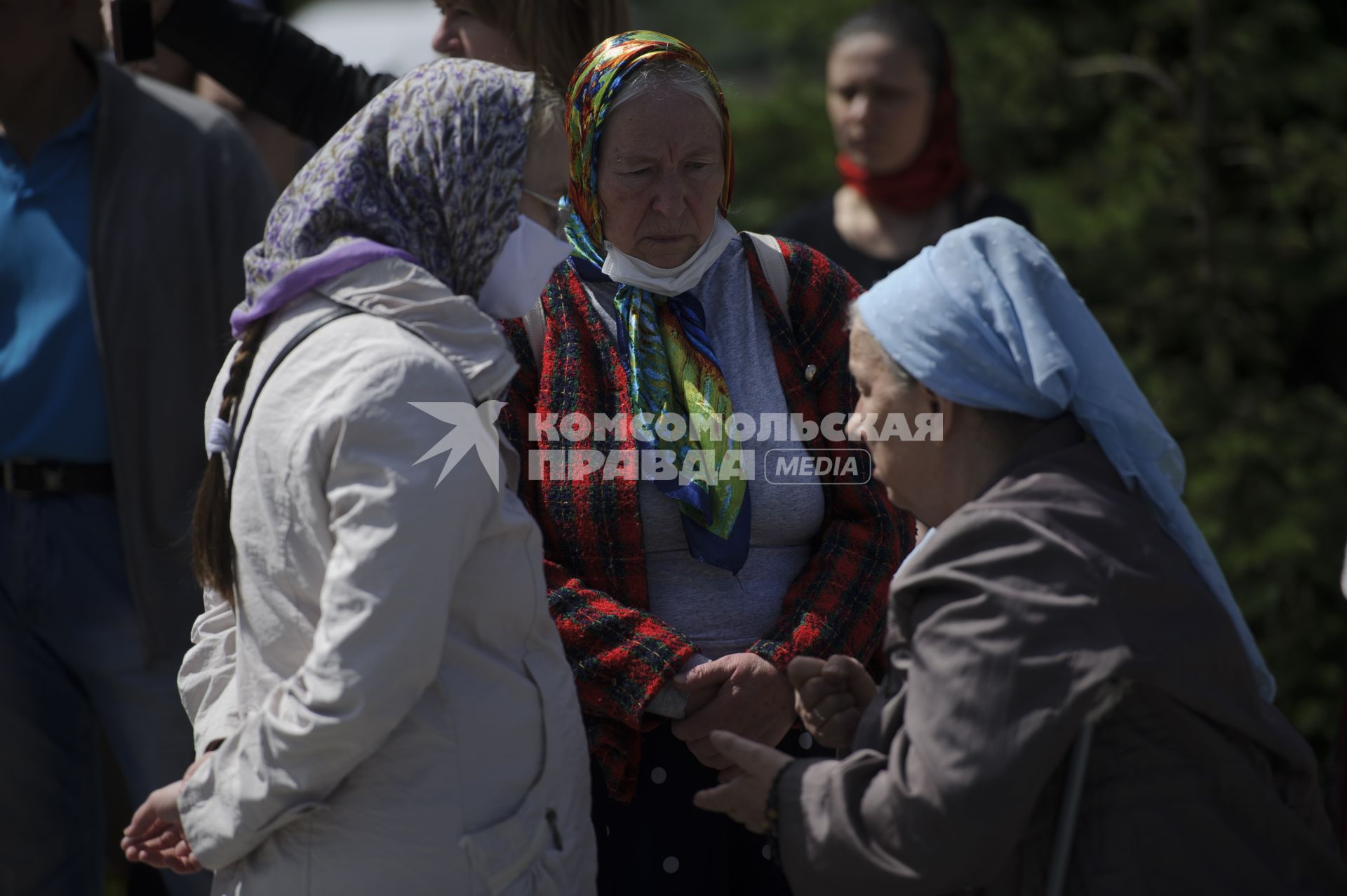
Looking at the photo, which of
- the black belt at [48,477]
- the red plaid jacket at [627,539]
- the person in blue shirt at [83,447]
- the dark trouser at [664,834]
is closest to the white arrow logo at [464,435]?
the red plaid jacket at [627,539]

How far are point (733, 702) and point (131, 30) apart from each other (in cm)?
198

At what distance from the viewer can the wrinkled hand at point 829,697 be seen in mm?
2197

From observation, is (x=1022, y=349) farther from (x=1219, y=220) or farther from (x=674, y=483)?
(x=1219, y=220)

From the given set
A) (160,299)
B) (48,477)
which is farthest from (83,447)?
(160,299)

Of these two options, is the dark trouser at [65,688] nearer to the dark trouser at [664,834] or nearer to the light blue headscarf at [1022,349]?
the dark trouser at [664,834]

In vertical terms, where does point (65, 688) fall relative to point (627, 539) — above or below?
below

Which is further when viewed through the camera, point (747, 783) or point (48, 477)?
point (48, 477)

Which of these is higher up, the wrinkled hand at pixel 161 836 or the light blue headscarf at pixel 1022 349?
the light blue headscarf at pixel 1022 349

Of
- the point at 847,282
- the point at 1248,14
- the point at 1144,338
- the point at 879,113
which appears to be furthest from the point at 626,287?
the point at 1248,14

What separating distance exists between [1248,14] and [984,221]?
375 cm

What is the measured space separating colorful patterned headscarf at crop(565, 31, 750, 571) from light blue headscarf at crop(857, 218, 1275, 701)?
54 cm

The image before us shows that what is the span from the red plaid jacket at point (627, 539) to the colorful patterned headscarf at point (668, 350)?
54 mm

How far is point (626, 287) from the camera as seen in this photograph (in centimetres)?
258

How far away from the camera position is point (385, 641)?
5.92ft
